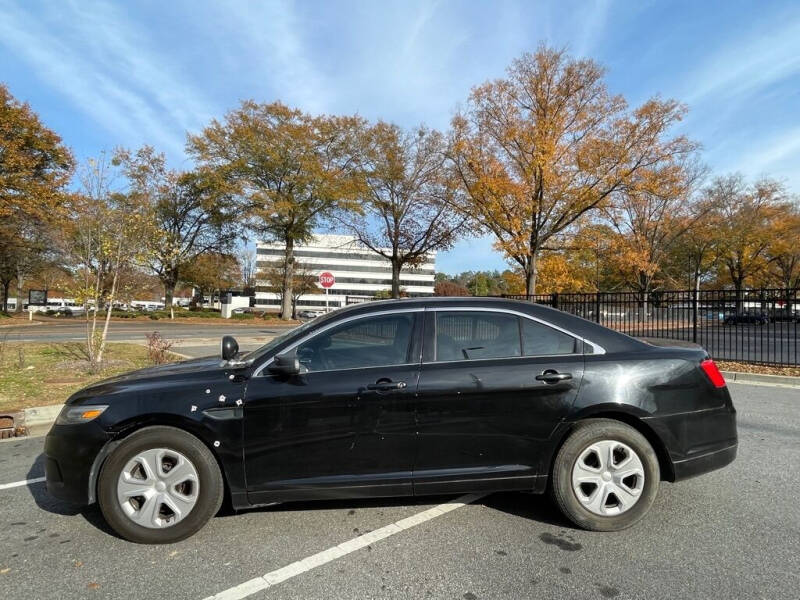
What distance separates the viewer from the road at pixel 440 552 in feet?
8.35

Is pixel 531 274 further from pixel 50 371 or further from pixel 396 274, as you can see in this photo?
pixel 50 371

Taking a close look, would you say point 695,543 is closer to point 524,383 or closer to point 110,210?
point 524,383

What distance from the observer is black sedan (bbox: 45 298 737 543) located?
10.1ft

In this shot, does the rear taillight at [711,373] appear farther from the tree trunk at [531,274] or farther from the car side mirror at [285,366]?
the tree trunk at [531,274]

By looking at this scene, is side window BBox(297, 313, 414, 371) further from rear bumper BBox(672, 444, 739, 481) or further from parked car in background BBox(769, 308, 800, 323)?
parked car in background BBox(769, 308, 800, 323)

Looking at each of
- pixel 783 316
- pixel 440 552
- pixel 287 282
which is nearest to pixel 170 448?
pixel 440 552

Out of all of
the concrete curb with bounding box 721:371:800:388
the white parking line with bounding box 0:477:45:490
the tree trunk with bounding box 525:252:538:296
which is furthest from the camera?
the tree trunk with bounding box 525:252:538:296

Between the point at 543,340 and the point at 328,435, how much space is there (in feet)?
5.50

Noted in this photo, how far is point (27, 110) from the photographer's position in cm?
2819

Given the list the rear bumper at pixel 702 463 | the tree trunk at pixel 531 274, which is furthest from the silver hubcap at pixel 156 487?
the tree trunk at pixel 531 274

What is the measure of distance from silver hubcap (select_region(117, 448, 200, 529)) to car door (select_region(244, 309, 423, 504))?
40cm

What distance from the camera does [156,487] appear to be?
121 inches

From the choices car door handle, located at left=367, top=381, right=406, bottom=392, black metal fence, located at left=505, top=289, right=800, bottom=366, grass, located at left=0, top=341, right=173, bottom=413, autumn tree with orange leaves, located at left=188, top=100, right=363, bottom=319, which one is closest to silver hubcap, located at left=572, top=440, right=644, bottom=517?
car door handle, located at left=367, top=381, right=406, bottom=392

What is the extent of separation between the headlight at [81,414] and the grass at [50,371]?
154 inches
